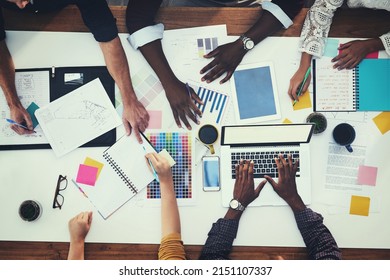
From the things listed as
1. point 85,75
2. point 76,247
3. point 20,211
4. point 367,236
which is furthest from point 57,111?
point 367,236

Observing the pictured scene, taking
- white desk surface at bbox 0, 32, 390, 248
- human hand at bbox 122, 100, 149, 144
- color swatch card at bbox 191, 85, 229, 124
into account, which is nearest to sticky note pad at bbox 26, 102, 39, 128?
white desk surface at bbox 0, 32, 390, 248

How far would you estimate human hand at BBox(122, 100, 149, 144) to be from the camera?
1581 mm

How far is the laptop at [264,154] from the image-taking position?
1.59 metres

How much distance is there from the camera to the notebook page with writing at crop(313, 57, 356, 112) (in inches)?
63.0

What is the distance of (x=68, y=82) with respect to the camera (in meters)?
1.60

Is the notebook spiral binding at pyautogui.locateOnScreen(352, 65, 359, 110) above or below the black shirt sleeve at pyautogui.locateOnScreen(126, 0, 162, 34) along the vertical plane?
below

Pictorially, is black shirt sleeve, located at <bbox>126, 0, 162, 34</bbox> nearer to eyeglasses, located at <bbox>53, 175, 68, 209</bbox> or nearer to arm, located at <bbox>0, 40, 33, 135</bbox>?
arm, located at <bbox>0, 40, 33, 135</bbox>

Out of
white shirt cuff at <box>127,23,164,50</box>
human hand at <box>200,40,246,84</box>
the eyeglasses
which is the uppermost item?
white shirt cuff at <box>127,23,164,50</box>

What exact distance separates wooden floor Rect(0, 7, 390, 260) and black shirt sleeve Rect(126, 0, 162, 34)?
0.13ft

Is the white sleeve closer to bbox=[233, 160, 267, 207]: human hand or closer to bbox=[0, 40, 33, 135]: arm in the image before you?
bbox=[233, 160, 267, 207]: human hand

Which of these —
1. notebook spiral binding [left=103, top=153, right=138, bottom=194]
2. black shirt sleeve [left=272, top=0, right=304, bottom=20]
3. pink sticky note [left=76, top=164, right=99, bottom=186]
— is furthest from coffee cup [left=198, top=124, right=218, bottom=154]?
black shirt sleeve [left=272, top=0, right=304, bottom=20]

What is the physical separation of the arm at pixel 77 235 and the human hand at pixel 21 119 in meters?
0.42

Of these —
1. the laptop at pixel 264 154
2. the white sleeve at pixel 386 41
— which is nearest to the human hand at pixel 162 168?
the laptop at pixel 264 154
